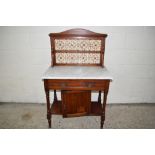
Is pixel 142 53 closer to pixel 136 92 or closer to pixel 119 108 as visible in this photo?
pixel 136 92

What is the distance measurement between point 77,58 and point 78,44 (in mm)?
212

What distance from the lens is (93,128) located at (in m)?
2.16

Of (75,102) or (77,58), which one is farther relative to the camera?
(77,58)

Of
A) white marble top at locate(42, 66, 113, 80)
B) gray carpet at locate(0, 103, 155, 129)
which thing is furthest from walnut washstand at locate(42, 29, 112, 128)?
gray carpet at locate(0, 103, 155, 129)

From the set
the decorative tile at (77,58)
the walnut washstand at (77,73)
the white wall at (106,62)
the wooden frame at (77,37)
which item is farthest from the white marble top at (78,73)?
the white wall at (106,62)

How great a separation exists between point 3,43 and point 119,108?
2239 millimetres

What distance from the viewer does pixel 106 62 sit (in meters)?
2.52

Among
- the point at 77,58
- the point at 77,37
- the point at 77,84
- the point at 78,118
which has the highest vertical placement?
the point at 77,37

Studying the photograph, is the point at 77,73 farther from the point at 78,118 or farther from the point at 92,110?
the point at 78,118

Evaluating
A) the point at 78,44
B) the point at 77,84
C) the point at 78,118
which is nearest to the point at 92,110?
the point at 78,118

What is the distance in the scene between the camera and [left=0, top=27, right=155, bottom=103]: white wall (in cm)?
238

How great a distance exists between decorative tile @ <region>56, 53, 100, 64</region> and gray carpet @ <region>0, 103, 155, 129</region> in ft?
2.91

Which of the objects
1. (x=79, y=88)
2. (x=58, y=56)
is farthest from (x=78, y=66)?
(x=79, y=88)

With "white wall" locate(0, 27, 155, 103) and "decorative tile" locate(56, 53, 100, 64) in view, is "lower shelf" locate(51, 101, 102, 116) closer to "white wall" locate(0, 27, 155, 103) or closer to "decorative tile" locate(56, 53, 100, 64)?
"white wall" locate(0, 27, 155, 103)
